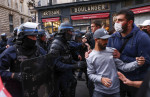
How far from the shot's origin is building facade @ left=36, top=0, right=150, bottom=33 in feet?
40.6

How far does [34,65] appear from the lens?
69.7 inches

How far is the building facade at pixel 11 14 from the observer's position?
2178 cm

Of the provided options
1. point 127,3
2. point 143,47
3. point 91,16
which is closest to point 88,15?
point 91,16

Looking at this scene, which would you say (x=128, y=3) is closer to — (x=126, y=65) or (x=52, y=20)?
(x=52, y=20)

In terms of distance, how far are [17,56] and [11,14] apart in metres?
26.5

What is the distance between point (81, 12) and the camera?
530 inches

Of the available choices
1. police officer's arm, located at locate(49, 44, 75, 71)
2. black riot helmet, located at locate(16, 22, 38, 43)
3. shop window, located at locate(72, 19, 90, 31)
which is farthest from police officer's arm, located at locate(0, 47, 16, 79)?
shop window, located at locate(72, 19, 90, 31)

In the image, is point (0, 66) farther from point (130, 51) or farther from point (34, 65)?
point (130, 51)

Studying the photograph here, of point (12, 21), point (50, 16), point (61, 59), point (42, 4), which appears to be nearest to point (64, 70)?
point (61, 59)

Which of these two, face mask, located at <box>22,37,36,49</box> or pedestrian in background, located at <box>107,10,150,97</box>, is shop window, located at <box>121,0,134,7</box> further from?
face mask, located at <box>22,37,36,49</box>

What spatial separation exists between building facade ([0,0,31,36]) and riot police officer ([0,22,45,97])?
2229 centimetres

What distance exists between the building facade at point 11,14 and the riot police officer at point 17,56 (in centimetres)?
2229

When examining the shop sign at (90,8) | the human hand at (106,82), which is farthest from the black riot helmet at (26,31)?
the shop sign at (90,8)

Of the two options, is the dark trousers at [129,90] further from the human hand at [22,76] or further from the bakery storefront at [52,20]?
the bakery storefront at [52,20]
